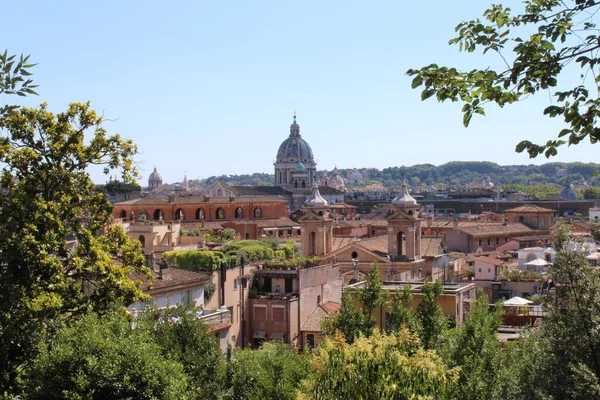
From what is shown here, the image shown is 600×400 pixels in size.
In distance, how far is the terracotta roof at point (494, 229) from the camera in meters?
66.0

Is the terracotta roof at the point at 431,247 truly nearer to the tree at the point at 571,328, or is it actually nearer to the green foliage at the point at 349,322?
the green foliage at the point at 349,322

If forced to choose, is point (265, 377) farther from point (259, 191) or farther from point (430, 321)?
point (259, 191)

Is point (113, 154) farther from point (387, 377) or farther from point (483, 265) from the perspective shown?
point (483, 265)

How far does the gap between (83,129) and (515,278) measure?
2520 centimetres

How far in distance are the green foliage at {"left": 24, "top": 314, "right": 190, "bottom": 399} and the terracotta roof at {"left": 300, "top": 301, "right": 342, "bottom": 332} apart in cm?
1713

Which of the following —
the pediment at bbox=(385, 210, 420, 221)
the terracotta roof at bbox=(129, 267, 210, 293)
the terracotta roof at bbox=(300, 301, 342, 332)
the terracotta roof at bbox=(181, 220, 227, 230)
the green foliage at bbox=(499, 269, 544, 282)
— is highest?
the pediment at bbox=(385, 210, 420, 221)

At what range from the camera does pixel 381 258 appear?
4341 centimetres

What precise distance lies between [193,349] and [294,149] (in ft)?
407

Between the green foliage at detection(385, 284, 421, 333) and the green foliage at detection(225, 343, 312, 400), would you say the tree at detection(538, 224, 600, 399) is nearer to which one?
the green foliage at detection(225, 343, 312, 400)

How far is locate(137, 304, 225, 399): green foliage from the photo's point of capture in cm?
1738

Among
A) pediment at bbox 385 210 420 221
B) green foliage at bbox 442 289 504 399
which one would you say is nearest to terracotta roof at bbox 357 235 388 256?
pediment at bbox 385 210 420 221

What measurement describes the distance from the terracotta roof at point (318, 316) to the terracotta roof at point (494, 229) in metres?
32.9

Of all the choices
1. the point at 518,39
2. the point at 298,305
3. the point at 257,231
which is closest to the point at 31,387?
the point at 518,39

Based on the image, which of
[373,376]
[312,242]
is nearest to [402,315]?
[373,376]
